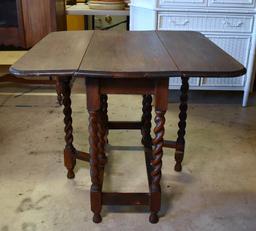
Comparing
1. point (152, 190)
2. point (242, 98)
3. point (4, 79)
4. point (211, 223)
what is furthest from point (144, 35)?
point (4, 79)

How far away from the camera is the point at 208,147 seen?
228cm

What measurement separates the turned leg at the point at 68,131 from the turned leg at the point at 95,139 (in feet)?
0.80

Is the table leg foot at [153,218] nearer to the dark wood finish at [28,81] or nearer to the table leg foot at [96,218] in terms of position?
the table leg foot at [96,218]

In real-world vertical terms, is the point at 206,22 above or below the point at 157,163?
above

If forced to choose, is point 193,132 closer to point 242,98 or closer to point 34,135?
point 242,98

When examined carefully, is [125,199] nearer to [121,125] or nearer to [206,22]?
[121,125]

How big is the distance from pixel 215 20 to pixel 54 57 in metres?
1.84

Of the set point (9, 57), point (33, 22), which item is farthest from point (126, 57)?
point (33, 22)

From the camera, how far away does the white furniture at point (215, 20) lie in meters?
2.70

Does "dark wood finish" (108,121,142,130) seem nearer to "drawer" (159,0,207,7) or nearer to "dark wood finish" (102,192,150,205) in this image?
"dark wood finish" (102,192,150,205)

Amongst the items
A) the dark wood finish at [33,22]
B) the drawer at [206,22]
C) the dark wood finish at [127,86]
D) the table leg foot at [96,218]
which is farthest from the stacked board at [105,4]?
the table leg foot at [96,218]

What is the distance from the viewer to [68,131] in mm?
1795

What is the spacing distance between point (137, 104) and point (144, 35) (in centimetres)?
119

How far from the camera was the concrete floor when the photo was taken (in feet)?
5.19
